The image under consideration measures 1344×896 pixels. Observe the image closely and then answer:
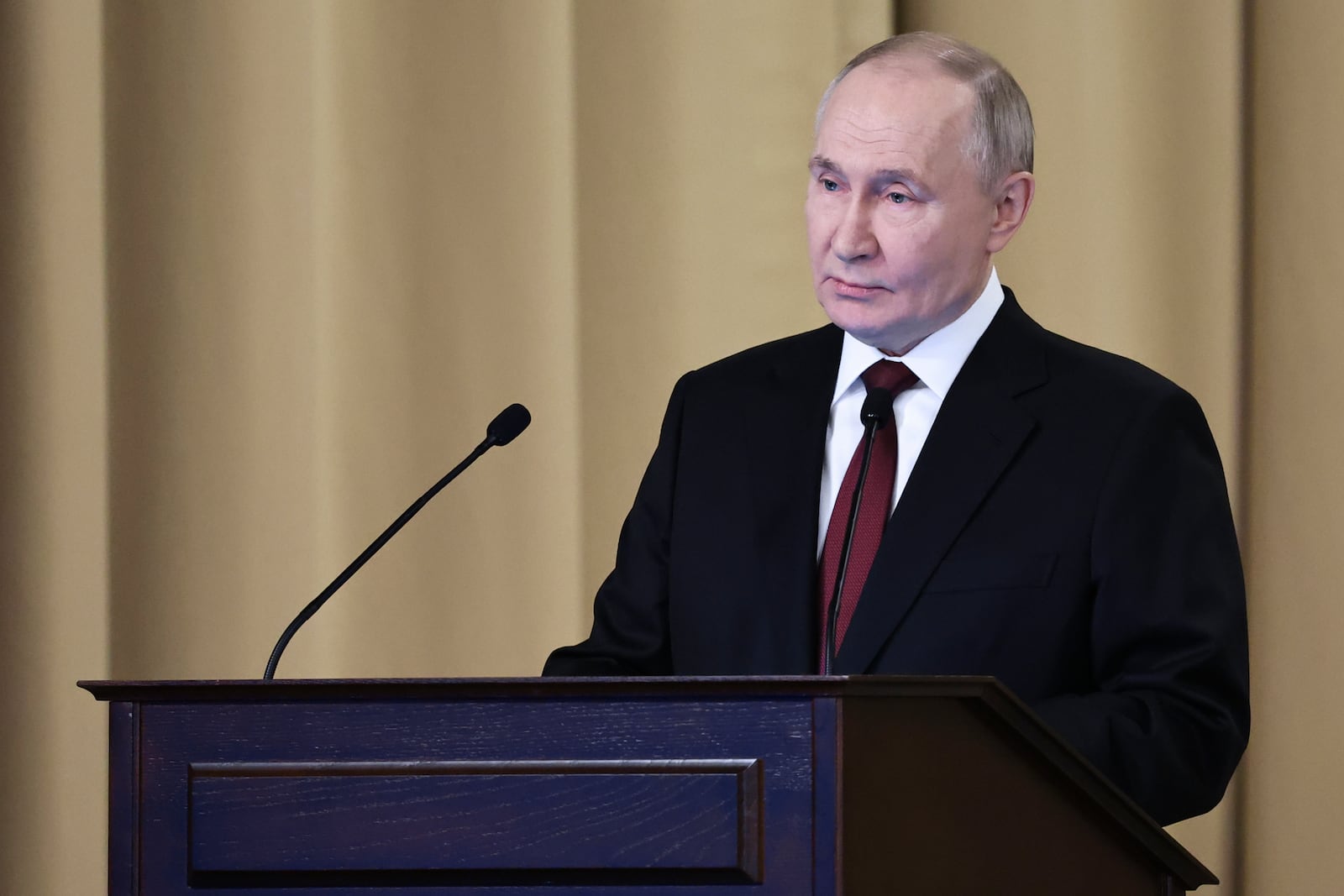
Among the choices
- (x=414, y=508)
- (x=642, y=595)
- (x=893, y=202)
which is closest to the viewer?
(x=414, y=508)

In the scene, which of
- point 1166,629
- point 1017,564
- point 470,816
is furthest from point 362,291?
point 470,816

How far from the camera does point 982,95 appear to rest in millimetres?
1973

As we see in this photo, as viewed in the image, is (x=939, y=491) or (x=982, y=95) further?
(x=982, y=95)

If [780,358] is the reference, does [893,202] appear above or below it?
above

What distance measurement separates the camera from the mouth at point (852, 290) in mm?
1935

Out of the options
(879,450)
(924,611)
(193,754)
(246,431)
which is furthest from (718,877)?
(246,431)

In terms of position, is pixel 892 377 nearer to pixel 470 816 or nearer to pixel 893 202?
pixel 893 202

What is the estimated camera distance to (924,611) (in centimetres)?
177

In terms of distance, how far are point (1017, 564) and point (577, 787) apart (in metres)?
0.77

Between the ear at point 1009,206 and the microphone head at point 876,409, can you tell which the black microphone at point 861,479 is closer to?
the microphone head at point 876,409

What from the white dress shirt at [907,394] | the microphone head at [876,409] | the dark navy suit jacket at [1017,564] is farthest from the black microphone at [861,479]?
the white dress shirt at [907,394]

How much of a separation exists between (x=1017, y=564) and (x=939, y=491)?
4.4 inches

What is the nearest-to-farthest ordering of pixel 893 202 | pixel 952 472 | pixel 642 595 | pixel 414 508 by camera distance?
pixel 414 508 → pixel 952 472 → pixel 893 202 → pixel 642 595

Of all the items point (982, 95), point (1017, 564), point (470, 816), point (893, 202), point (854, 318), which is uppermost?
point (982, 95)
